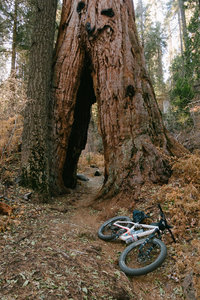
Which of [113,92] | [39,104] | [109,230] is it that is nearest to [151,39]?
[113,92]

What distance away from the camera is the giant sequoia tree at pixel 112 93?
4.86 meters

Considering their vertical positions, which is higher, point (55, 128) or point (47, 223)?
point (55, 128)

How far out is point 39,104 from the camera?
5.55m

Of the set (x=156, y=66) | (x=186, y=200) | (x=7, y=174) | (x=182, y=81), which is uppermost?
(x=156, y=66)

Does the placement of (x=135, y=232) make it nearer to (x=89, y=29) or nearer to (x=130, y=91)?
(x=130, y=91)

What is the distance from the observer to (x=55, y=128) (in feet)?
20.1

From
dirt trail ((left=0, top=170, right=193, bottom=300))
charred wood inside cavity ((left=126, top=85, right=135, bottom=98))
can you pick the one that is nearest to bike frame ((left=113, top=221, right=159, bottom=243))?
dirt trail ((left=0, top=170, right=193, bottom=300))

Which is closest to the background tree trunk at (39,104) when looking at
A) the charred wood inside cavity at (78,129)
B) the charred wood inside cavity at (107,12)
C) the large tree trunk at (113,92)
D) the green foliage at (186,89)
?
the large tree trunk at (113,92)

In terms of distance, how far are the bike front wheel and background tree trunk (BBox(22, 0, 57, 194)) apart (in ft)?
9.29

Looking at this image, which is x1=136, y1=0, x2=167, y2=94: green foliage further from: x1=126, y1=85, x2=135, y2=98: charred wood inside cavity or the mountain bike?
the mountain bike

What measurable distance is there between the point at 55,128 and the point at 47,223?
3.23 meters

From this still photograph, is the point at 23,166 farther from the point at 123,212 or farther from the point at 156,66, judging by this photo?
the point at 156,66

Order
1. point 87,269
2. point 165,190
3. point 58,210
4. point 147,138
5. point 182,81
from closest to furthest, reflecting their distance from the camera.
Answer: point 87,269 < point 165,190 < point 58,210 < point 147,138 < point 182,81

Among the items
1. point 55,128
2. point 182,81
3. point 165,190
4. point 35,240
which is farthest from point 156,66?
point 35,240
